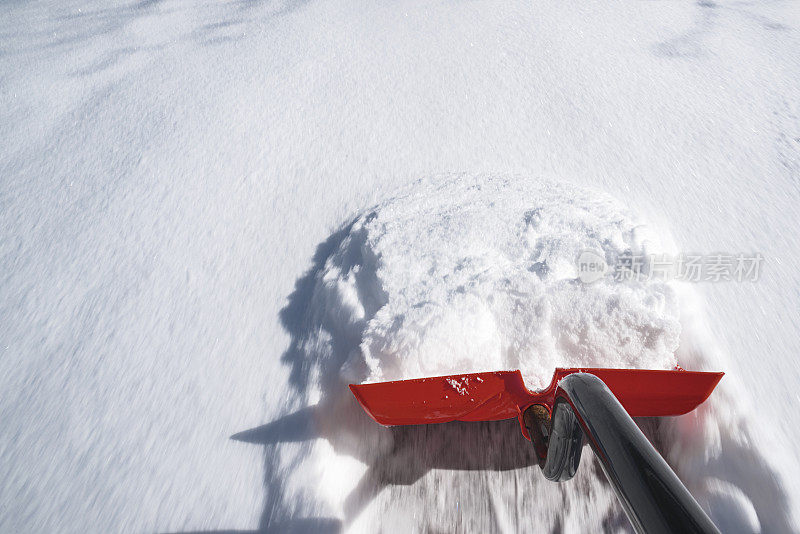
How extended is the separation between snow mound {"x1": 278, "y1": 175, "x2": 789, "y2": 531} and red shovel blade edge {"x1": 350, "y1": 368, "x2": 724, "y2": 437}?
7 cm

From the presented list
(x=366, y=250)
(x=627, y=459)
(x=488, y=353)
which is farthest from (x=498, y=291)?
(x=627, y=459)

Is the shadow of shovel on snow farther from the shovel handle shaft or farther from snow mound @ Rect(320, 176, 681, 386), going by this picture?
the shovel handle shaft

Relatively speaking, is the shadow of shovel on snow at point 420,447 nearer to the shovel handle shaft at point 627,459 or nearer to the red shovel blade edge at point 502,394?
the red shovel blade edge at point 502,394

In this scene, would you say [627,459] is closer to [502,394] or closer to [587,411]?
[587,411]

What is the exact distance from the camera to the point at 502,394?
57 cm

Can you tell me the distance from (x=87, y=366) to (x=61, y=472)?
0.66ft

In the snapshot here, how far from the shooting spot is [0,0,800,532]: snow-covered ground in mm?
598

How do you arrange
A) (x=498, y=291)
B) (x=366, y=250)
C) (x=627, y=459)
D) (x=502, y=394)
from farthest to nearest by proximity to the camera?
(x=366, y=250) < (x=498, y=291) < (x=502, y=394) < (x=627, y=459)

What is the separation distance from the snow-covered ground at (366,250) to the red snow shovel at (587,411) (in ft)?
0.25

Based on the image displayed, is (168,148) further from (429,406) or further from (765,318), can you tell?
(765,318)

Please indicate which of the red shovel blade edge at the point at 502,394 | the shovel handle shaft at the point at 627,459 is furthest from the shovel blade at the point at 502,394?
the shovel handle shaft at the point at 627,459

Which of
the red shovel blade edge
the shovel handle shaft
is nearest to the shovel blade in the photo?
the red shovel blade edge

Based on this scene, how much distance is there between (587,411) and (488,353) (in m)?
0.32

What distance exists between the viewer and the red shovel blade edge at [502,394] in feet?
1.77
